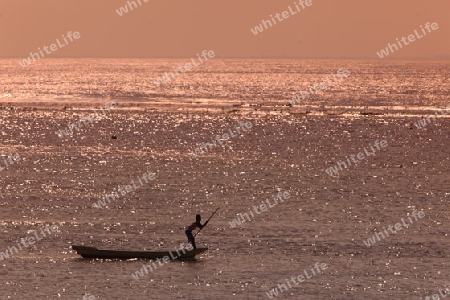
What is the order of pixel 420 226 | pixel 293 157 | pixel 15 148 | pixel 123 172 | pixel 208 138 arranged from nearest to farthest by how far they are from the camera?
pixel 420 226, pixel 123 172, pixel 293 157, pixel 15 148, pixel 208 138

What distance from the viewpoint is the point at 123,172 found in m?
87.5

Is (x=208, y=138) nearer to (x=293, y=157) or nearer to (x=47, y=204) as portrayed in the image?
(x=293, y=157)

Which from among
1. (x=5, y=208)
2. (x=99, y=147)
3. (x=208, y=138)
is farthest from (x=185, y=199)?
(x=208, y=138)

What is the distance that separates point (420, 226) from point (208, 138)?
2588 inches

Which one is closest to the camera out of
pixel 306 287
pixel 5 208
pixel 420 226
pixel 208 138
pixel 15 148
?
pixel 306 287

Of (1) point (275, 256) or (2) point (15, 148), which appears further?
(2) point (15, 148)
